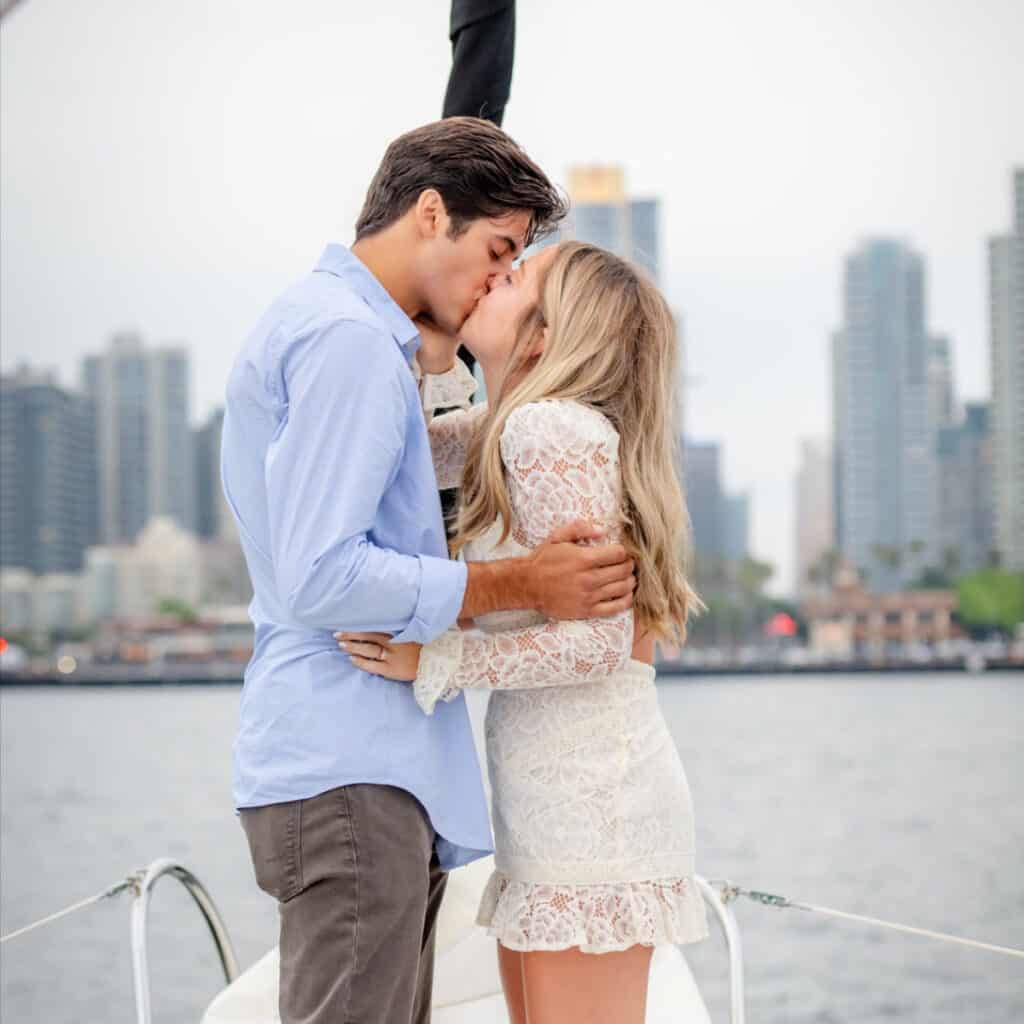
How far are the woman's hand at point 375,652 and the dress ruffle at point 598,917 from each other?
1.14 feet

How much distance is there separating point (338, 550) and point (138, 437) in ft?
196

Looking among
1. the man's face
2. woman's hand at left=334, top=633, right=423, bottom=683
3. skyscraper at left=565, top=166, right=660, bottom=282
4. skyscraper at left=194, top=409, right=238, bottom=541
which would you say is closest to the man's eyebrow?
the man's face

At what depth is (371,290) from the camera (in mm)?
1693

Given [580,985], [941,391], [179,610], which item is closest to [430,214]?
[580,985]

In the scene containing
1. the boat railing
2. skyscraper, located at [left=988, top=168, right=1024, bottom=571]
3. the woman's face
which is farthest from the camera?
skyscraper, located at [left=988, top=168, right=1024, bottom=571]

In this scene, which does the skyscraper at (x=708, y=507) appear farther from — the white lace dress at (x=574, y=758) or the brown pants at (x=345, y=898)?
the brown pants at (x=345, y=898)

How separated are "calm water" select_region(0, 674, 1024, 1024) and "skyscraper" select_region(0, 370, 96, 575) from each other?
5.77m

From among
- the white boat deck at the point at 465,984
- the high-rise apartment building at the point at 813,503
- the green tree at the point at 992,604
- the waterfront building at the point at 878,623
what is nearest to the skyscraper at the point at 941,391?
the high-rise apartment building at the point at 813,503

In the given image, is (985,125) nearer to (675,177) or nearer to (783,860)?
(675,177)

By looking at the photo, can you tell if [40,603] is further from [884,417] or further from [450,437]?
[450,437]

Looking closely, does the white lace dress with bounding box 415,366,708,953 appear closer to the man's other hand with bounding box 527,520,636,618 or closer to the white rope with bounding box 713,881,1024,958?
the man's other hand with bounding box 527,520,636,618

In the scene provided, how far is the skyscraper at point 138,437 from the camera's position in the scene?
5850 cm

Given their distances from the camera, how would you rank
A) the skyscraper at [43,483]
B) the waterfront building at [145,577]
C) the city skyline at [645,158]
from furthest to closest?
1. the city skyline at [645,158]
2. the skyscraper at [43,483]
3. the waterfront building at [145,577]

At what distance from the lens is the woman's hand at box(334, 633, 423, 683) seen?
1.59m
